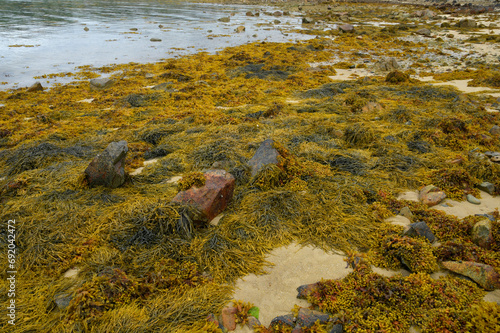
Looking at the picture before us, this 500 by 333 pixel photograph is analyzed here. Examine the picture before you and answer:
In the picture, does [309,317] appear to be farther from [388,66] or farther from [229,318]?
[388,66]

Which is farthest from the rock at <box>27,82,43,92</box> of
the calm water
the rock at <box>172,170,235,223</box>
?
the rock at <box>172,170,235,223</box>

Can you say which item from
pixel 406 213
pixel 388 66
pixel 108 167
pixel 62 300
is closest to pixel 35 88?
pixel 108 167

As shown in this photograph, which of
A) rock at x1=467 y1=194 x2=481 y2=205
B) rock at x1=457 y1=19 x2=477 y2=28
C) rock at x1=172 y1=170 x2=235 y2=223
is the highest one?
rock at x1=457 y1=19 x2=477 y2=28

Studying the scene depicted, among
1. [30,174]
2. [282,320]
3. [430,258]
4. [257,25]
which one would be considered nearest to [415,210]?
[430,258]

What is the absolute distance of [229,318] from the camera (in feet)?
9.82

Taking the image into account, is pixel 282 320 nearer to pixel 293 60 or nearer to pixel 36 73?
pixel 293 60

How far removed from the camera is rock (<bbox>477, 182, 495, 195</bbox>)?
186 inches

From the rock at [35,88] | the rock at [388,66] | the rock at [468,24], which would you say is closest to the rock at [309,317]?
the rock at [388,66]

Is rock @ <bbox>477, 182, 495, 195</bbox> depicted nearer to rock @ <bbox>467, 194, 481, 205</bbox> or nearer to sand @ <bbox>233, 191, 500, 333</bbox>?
rock @ <bbox>467, 194, 481, 205</bbox>

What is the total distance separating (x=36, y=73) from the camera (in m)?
14.4

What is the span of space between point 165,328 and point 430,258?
3186 mm

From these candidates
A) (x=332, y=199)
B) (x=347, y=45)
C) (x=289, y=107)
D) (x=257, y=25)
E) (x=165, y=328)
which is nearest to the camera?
(x=165, y=328)

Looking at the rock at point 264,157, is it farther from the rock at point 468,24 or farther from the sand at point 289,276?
the rock at point 468,24

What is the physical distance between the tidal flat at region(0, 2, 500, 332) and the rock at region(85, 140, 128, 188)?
16 cm
